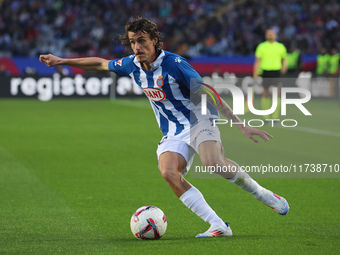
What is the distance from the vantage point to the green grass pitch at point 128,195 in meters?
5.54

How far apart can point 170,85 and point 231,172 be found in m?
0.89

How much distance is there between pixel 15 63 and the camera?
1049 inches

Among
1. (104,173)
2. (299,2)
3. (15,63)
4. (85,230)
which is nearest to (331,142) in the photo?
(104,173)

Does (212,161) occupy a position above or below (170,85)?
below

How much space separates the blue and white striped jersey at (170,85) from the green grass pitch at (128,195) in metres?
0.97

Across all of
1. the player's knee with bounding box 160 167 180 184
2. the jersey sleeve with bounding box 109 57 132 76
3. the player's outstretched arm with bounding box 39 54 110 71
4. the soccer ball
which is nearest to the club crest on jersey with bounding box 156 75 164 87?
Result: the jersey sleeve with bounding box 109 57 132 76

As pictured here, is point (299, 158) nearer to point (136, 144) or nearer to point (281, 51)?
point (136, 144)

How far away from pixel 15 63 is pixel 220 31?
958 centimetres

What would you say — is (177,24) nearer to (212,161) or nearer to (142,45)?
(142,45)

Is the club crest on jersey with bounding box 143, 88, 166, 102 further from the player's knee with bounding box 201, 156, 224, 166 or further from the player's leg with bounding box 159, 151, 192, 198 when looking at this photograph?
Result: the player's knee with bounding box 201, 156, 224, 166

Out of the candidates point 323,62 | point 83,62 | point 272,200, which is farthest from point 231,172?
point 323,62

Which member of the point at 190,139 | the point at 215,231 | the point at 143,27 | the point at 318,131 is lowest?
the point at 318,131

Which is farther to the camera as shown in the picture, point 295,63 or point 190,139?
point 295,63

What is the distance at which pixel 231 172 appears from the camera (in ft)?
19.2
